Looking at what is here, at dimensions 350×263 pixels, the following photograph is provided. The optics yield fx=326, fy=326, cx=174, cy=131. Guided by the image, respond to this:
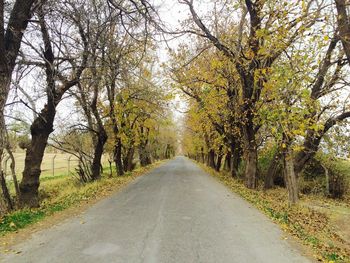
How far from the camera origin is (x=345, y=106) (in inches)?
523

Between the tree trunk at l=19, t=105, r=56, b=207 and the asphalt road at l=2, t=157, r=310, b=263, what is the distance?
275 centimetres

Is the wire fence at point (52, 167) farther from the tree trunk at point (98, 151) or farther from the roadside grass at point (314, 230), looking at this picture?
the roadside grass at point (314, 230)

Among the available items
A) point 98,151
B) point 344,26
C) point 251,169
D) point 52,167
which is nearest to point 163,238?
point 344,26

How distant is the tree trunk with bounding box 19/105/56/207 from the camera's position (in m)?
11.5

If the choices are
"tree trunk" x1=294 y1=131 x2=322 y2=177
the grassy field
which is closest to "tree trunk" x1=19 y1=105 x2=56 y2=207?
the grassy field

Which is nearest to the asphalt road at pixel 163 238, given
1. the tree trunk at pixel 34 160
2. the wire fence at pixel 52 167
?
the tree trunk at pixel 34 160

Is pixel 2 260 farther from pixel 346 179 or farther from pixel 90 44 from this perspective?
pixel 346 179

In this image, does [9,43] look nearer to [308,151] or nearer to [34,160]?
[34,160]

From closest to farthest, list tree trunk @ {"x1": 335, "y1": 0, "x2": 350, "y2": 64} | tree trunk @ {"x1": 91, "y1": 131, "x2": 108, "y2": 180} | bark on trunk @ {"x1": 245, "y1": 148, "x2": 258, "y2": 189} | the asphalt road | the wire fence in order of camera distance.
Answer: the asphalt road, tree trunk @ {"x1": 335, "y1": 0, "x2": 350, "y2": 64}, bark on trunk @ {"x1": 245, "y1": 148, "x2": 258, "y2": 189}, tree trunk @ {"x1": 91, "y1": 131, "x2": 108, "y2": 180}, the wire fence

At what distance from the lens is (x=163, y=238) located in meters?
6.81

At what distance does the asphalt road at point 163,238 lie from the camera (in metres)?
5.75

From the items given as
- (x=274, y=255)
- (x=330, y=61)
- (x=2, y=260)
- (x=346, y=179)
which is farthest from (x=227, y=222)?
(x=346, y=179)

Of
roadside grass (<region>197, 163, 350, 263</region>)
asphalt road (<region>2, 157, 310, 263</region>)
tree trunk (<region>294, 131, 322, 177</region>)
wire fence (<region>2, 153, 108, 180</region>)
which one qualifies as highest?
tree trunk (<region>294, 131, 322, 177</region>)

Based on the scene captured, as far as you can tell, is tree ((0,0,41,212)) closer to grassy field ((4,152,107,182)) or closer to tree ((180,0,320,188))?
tree ((180,0,320,188))
